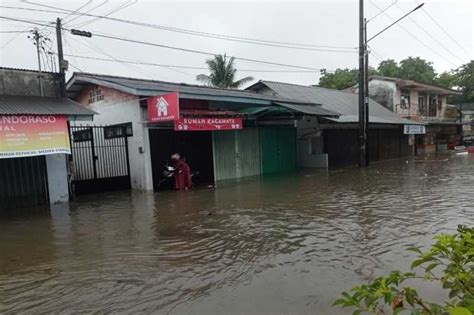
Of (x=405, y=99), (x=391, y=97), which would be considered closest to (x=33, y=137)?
(x=391, y=97)

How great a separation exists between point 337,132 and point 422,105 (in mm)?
17487

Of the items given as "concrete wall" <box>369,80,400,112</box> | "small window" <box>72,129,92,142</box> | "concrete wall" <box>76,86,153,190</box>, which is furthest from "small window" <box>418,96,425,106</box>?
"small window" <box>72,129,92,142</box>

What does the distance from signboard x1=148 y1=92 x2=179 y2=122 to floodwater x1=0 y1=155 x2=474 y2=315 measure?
2655mm

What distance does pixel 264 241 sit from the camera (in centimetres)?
662

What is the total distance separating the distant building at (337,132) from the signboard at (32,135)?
42.1ft

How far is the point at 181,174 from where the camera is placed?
46.3 feet

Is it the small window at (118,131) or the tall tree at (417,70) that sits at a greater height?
the tall tree at (417,70)

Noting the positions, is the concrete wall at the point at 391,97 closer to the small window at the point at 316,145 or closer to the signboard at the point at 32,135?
the small window at the point at 316,145

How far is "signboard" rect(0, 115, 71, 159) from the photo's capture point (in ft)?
31.3

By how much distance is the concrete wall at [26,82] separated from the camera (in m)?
10.9

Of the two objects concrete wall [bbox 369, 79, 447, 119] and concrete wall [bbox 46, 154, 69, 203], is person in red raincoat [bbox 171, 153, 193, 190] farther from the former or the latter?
concrete wall [bbox 369, 79, 447, 119]

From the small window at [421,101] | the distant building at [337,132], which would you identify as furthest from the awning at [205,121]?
the small window at [421,101]

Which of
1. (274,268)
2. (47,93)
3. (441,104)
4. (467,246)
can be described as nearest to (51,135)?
(47,93)

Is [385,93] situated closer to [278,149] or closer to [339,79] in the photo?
[339,79]
